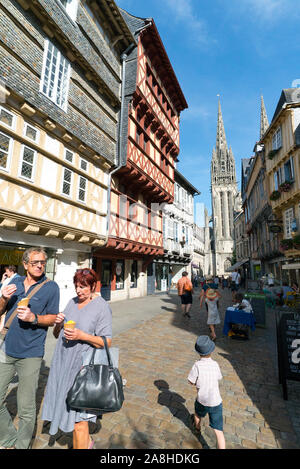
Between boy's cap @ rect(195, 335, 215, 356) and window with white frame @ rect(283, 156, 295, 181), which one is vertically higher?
window with white frame @ rect(283, 156, 295, 181)

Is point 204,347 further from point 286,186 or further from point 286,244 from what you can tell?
Answer: point 286,186

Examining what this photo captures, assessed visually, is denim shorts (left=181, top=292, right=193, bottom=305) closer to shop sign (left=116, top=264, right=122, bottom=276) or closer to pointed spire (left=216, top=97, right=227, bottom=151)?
shop sign (left=116, top=264, right=122, bottom=276)

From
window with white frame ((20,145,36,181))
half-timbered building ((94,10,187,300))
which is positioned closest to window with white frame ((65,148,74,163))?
window with white frame ((20,145,36,181))

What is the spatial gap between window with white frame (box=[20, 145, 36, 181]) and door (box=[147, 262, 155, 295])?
38.2ft

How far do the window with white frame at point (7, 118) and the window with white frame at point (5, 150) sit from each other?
356 mm

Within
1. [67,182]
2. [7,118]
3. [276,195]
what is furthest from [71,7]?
[276,195]

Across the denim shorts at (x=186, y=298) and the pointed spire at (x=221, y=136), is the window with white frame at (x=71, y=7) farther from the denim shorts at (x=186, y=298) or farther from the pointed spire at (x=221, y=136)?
the pointed spire at (x=221, y=136)

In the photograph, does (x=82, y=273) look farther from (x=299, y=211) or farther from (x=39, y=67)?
(x=299, y=211)

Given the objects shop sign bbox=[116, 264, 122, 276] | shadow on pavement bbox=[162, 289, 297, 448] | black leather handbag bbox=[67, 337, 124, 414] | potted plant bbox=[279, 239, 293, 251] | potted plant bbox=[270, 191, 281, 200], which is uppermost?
potted plant bbox=[270, 191, 281, 200]

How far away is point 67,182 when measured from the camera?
9.05 m

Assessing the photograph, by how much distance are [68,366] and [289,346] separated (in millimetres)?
3426

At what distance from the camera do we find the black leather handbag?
197cm
